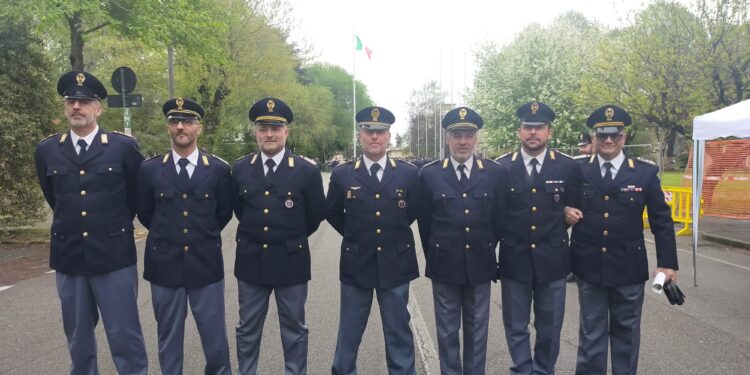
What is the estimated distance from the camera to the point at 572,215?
3.85 m

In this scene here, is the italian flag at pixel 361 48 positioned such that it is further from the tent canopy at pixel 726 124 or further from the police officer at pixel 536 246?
the police officer at pixel 536 246

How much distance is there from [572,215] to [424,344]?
183 cm

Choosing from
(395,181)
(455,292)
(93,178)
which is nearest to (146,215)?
(93,178)

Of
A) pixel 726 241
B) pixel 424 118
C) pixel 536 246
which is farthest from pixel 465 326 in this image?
pixel 424 118

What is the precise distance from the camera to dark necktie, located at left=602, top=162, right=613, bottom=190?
3.81 meters

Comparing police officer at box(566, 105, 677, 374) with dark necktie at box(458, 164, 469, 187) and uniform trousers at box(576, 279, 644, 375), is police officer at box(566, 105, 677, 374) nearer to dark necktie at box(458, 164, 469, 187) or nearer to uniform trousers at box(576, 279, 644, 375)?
uniform trousers at box(576, 279, 644, 375)

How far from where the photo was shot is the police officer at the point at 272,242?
371 cm

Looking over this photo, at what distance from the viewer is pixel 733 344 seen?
481 cm

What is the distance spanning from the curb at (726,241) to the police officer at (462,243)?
8997mm

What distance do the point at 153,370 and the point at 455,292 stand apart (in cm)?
247

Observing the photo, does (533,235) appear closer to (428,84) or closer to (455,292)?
(455,292)

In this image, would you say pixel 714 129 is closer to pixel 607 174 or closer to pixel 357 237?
pixel 607 174


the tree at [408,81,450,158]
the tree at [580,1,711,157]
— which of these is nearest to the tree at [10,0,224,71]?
the tree at [580,1,711,157]

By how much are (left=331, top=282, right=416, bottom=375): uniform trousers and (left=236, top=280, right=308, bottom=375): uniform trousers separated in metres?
0.29
